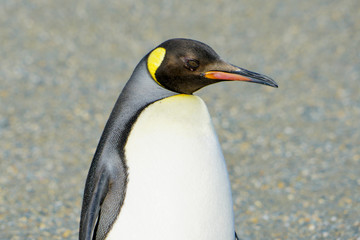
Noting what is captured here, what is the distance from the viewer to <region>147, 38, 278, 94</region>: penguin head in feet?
8.93

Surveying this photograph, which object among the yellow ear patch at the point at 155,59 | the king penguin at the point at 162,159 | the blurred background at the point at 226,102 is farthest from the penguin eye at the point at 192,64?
the blurred background at the point at 226,102

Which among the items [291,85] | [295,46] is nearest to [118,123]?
[291,85]

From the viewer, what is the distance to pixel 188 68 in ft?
8.98

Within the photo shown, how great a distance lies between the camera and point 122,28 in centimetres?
943

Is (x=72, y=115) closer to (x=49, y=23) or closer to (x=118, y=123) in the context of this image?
(x=49, y=23)

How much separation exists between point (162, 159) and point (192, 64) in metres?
0.47

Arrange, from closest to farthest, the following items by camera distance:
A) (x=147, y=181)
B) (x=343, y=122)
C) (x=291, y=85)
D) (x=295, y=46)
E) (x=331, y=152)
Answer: (x=147, y=181), (x=331, y=152), (x=343, y=122), (x=291, y=85), (x=295, y=46)

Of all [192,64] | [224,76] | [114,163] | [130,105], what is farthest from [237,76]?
[114,163]

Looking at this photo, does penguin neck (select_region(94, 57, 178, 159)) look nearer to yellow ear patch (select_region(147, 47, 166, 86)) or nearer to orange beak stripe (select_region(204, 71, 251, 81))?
yellow ear patch (select_region(147, 47, 166, 86))

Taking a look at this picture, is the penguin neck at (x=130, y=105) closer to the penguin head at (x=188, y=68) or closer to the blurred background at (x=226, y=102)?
the penguin head at (x=188, y=68)

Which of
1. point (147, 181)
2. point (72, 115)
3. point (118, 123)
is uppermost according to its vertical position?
point (118, 123)

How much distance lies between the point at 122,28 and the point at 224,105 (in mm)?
3191

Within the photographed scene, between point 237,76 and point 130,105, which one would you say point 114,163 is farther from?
point 237,76

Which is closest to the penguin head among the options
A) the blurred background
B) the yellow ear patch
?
the yellow ear patch
